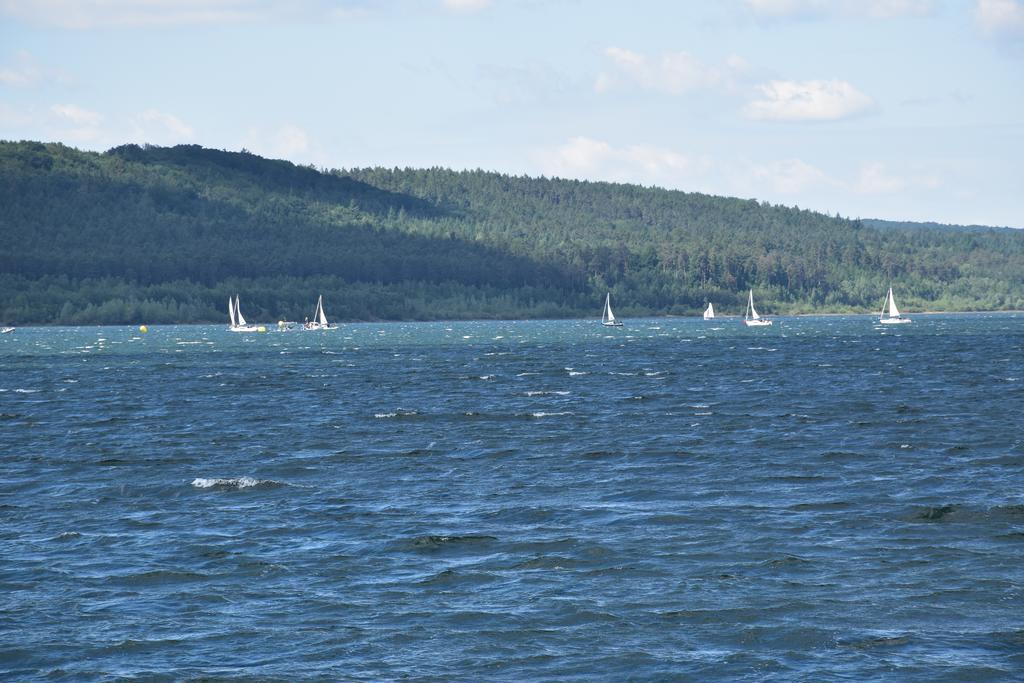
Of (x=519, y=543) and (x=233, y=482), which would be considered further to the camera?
(x=233, y=482)

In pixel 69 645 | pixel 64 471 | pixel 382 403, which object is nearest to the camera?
pixel 69 645

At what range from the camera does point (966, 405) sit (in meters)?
70.1

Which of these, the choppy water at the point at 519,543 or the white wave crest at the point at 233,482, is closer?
the choppy water at the point at 519,543

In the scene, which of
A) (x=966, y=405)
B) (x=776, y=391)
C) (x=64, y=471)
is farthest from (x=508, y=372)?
(x=64, y=471)

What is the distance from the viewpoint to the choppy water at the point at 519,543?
2416 cm

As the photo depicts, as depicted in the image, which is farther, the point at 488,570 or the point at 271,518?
the point at 271,518

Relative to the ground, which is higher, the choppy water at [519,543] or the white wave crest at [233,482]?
the white wave crest at [233,482]

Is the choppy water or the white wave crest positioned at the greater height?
the white wave crest

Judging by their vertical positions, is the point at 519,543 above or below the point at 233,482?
below

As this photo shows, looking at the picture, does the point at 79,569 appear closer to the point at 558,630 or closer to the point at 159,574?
the point at 159,574

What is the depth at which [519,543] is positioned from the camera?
107ft

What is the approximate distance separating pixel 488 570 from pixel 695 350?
12900 centimetres

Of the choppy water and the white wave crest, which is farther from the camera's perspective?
the white wave crest

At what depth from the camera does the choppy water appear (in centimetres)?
2416
